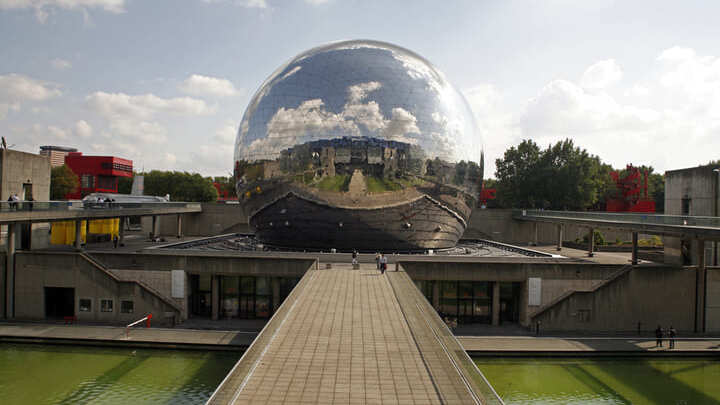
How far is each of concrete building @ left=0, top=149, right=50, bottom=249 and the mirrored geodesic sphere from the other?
419 inches

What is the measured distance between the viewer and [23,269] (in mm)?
21547

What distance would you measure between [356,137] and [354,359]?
1319 cm

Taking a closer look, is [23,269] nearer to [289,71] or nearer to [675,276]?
[289,71]

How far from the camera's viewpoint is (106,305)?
21312 millimetres

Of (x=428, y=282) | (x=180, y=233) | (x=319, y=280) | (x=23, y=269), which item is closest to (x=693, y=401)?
(x=428, y=282)

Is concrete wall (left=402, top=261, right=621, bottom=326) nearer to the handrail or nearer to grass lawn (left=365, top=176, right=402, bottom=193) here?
grass lawn (left=365, top=176, right=402, bottom=193)

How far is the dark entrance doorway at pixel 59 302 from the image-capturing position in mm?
21719

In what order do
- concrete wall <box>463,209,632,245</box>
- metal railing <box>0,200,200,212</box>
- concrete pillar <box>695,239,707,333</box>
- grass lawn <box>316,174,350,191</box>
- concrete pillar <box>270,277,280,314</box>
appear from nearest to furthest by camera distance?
metal railing <box>0,200,200,212</box>, concrete pillar <box>695,239,707,333</box>, grass lawn <box>316,174,350,191</box>, concrete pillar <box>270,277,280,314</box>, concrete wall <box>463,209,632,245</box>

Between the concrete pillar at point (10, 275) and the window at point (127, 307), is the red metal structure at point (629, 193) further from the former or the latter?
the concrete pillar at point (10, 275)

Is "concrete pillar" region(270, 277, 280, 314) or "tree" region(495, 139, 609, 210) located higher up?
"tree" region(495, 139, 609, 210)

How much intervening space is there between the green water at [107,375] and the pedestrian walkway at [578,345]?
9238 mm

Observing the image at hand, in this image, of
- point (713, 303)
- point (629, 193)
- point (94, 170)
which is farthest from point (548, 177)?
point (94, 170)

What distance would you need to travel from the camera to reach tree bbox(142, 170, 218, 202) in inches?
2793

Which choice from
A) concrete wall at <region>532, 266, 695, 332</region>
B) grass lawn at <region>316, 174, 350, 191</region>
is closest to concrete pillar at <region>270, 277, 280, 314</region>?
grass lawn at <region>316, 174, 350, 191</region>
